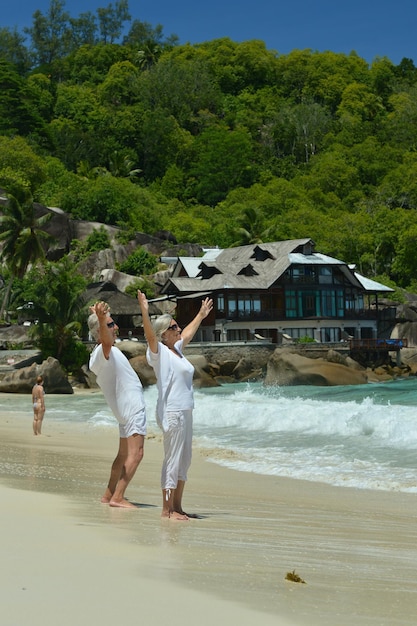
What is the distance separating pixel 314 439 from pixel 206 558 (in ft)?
39.6

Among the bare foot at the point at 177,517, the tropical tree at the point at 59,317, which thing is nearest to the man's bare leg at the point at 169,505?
the bare foot at the point at 177,517

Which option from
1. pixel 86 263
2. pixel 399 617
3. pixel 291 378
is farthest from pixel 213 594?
pixel 86 263

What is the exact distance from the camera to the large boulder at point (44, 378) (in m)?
42.5

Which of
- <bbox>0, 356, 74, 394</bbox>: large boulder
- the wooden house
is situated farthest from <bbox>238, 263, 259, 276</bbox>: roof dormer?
<bbox>0, 356, 74, 394</bbox>: large boulder

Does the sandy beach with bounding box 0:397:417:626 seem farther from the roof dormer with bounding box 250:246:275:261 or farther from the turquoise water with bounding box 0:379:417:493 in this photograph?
the roof dormer with bounding box 250:246:275:261

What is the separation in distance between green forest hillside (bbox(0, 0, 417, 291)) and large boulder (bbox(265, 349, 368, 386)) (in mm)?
22386

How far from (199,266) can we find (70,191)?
1796 cm

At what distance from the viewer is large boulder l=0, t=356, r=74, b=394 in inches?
1674

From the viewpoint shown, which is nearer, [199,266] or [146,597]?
[146,597]

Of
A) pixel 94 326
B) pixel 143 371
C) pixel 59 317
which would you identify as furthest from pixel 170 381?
pixel 59 317

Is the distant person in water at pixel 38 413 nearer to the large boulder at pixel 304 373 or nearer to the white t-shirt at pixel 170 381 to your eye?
the white t-shirt at pixel 170 381

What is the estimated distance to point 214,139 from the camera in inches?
4146

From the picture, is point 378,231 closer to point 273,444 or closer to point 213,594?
point 273,444

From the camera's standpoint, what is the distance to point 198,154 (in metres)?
106
